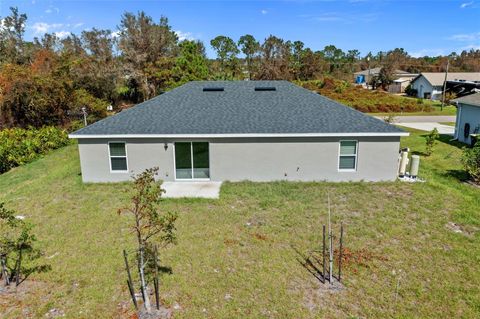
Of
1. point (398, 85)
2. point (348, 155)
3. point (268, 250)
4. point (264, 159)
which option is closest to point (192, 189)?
point (264, 159)

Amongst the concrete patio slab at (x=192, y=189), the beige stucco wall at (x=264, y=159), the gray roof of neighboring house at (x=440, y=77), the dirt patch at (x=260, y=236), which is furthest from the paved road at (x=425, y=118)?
the dirt patch at (x=260, y=236)

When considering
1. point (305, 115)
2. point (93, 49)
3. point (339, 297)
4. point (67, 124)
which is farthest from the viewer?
point (93, 49)

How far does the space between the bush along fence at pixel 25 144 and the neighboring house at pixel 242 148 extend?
27.5 ft

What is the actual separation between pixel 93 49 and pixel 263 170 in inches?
1804

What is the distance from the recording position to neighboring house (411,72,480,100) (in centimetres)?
5000

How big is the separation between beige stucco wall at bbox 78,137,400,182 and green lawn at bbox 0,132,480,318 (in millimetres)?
566

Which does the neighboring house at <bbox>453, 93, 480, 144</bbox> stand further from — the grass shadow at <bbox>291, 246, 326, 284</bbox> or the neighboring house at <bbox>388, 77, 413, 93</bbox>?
the neighboring house at <bbox>388, 77, 413, 93</bbox>

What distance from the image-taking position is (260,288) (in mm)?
7207

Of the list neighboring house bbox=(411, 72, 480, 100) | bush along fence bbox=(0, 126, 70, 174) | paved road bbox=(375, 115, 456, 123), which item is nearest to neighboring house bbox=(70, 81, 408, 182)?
bush along fence bbox=(0, 126, 70, 174)

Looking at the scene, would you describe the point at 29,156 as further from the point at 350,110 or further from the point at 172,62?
the point at 172,62

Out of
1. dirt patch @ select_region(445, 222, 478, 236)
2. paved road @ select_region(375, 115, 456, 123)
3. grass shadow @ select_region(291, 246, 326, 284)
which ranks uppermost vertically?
paved road @ select_region(375, 115, 456, 123)

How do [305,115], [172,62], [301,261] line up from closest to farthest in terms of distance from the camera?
[301,261], [305,115], [172,62]

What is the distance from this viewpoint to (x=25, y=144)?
20484 millimetres

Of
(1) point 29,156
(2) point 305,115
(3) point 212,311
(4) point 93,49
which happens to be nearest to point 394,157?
(2) point 305,115
